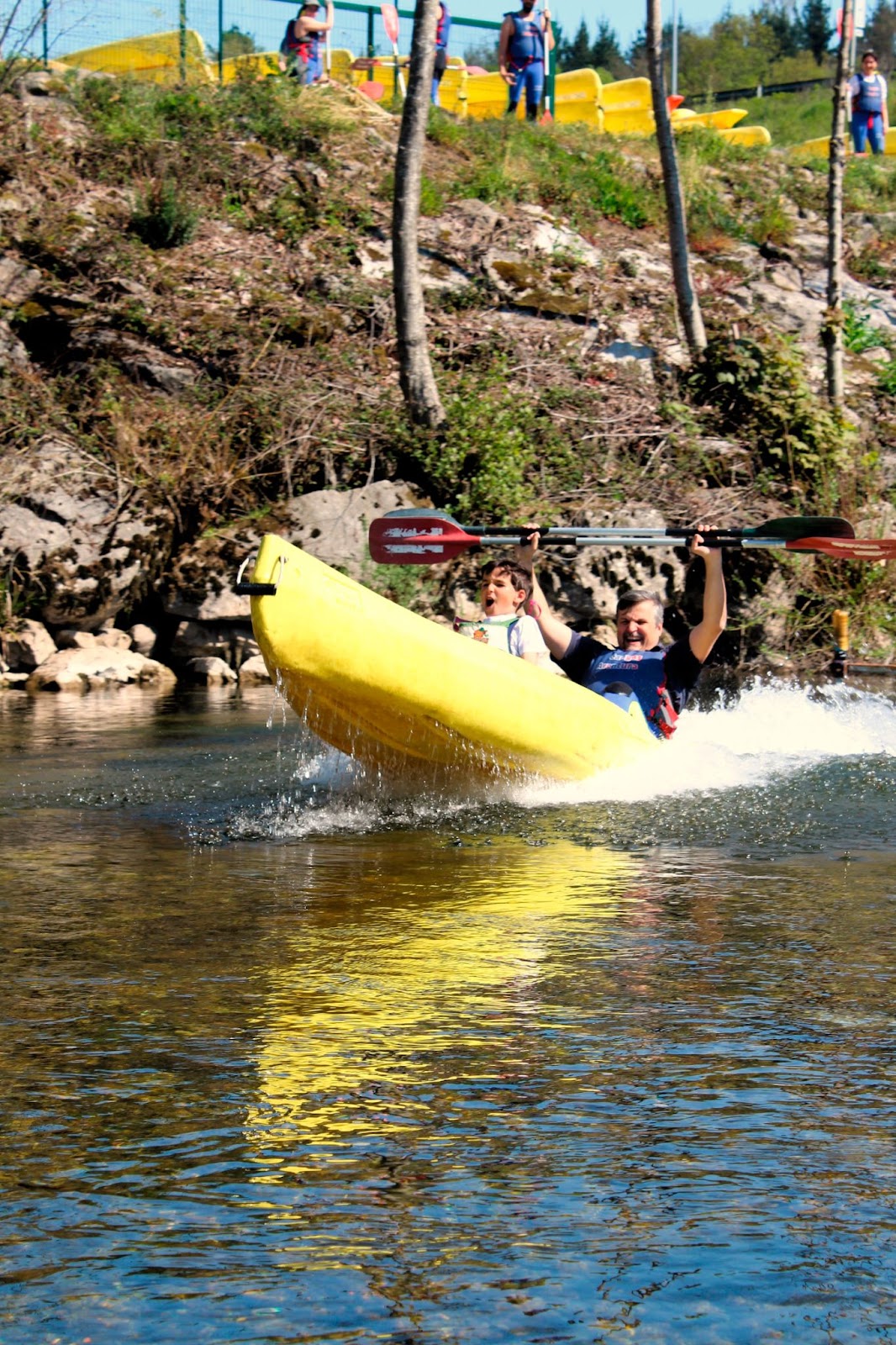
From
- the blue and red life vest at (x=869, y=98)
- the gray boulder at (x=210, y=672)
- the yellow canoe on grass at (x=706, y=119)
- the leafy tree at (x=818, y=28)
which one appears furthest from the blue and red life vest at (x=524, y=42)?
the leafy tree at (x=818, y=28)

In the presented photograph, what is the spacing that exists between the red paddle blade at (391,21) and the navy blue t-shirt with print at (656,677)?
16.6 metres

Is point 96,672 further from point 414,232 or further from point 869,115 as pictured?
point 869,115

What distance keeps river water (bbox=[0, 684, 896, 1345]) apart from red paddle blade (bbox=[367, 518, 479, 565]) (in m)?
2.49

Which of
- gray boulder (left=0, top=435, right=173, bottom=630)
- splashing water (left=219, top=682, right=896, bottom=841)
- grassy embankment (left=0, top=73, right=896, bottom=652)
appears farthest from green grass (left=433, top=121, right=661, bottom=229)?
splashing water (left=219, top=682, right=896, bottom=841)

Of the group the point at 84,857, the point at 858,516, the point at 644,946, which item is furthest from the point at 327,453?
the point at 644,946

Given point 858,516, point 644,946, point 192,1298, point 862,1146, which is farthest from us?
point 858,516

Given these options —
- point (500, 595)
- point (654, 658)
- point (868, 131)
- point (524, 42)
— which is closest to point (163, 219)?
A: point (524, 42)

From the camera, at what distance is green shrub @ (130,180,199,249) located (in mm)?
17484

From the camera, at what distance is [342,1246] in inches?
97.6

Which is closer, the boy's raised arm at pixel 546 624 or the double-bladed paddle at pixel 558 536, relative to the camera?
the boy's raised arm at pixel 546 624

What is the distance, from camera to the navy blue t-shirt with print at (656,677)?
25.7ft

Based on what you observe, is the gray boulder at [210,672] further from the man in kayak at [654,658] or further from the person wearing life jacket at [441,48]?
the person wearing life jacket at [441,48]

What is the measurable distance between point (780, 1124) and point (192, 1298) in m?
1.17

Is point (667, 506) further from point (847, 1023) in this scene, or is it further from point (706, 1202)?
point (706, 1202)
